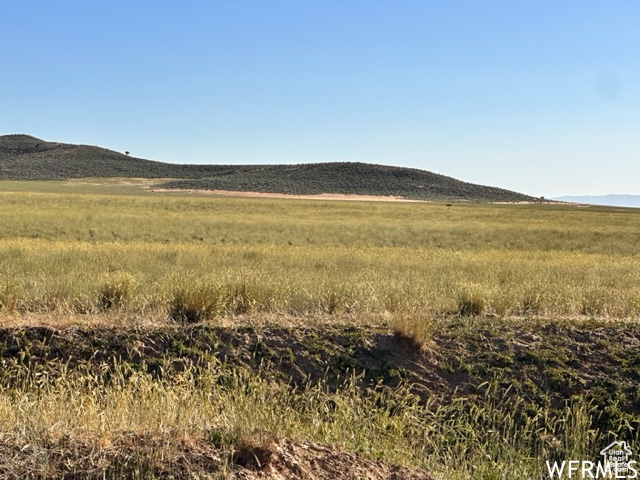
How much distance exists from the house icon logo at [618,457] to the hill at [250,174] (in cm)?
9414

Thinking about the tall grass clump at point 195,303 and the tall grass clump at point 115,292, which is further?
the tall grass clump at point 115,292

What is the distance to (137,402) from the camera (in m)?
5.05

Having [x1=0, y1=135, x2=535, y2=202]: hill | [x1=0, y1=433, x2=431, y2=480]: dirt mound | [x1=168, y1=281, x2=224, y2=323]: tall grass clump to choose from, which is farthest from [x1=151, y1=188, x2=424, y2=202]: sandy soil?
[x1=0, y1=433, x2=431, y2=480]: dirt mound

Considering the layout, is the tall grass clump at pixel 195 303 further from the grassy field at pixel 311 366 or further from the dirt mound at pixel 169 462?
the dirt mound at pixel 169 462

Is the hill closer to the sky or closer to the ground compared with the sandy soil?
closer to the sky

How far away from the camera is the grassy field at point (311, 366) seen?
4492 mm

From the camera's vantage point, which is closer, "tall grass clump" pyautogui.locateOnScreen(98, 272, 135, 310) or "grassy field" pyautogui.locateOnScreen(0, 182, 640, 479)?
"grassy field" pyautogui.locateOnScreen(0, 182, 640, 479)

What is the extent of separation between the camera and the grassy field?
449 centimetres

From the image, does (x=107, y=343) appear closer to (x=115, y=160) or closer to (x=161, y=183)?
(x=161, y=183)

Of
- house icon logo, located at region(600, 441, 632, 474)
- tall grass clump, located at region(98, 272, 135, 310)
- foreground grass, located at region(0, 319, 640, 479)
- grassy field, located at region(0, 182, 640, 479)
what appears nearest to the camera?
foreground grass, located at region(0, 319, 640, 479)

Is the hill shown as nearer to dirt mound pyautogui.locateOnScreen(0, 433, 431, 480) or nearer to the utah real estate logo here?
the utah real estate logo

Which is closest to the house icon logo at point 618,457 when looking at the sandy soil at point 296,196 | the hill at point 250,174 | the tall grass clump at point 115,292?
the tall grass clump at point 115,292

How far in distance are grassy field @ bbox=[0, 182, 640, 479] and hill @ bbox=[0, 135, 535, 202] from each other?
8917 centimetres

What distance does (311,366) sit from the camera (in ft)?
24.3
